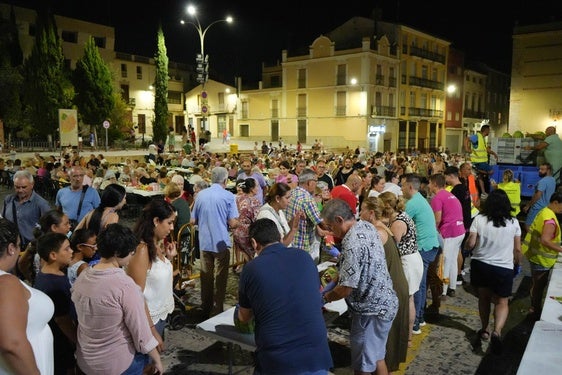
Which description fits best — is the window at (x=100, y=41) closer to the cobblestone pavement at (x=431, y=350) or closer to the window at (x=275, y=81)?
the window at (x=275, y=81)

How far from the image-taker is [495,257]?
4.62m

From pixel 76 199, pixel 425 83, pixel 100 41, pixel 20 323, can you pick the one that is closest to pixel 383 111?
pixel 425 83

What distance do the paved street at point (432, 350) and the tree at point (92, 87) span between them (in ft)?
97.9

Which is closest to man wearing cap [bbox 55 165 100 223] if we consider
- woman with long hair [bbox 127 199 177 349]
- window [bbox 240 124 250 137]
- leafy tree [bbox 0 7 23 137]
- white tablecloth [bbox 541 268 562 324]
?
woman with long hair [bbox 127 199 177 349]

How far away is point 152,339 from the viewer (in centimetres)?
279

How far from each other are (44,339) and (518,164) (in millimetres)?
12610

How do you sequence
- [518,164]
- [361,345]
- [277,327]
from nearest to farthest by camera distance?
[277,327]
[361,345]
[518,164]

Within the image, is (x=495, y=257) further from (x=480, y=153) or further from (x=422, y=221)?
(x=480, y=153)

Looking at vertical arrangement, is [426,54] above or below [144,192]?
above

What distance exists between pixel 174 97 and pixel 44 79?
938 inches

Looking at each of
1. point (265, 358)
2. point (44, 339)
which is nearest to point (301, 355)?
point (265, 358)

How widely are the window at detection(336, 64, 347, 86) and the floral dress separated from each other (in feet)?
130

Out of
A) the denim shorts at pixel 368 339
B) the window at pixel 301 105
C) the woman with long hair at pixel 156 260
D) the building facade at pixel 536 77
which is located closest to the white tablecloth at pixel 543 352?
the denim shorts at pixel 368 339

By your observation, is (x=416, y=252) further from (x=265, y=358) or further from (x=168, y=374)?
(x=168, y=374)
